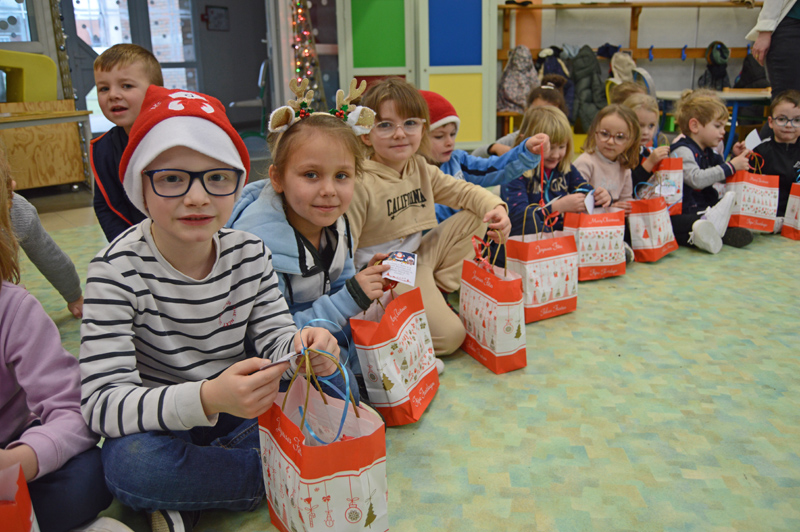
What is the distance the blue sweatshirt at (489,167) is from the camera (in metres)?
2.10

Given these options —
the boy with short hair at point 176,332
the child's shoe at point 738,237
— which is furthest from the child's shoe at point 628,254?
the boy with short hair at point 176,332

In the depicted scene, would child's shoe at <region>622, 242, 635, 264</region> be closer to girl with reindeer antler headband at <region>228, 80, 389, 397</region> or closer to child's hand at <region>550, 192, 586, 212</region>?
child's hand at <region>550, 192, 586, 212</region>

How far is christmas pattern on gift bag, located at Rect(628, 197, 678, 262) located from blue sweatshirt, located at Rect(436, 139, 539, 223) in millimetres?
632

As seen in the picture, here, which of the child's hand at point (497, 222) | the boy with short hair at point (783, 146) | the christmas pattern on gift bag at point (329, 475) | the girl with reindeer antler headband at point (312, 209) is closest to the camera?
the christmas pattern on gift bag at point (329, 475)

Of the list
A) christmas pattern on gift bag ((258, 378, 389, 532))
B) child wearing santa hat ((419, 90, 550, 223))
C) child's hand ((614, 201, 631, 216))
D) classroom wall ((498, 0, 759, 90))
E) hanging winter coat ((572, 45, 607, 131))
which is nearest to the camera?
christmas pattern on gift bag ((258, 378, 389, 532))

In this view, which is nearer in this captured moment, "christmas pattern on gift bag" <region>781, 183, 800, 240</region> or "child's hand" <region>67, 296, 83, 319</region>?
"child's hand" <region>67, 296, 83, 319</region>

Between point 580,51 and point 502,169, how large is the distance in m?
4.14

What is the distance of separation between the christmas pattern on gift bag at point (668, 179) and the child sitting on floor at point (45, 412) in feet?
7.79

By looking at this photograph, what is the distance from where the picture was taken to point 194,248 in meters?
1.04

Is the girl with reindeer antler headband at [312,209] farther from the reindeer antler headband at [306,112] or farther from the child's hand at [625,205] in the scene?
the child's hand at [625,205]

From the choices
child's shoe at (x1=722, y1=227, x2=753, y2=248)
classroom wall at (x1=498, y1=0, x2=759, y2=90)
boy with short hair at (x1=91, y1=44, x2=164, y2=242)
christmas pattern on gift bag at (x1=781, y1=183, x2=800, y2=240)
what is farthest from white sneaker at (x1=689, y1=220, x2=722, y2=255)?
classroom wall at (x1=498, y1=0, x2=759, y2=90)

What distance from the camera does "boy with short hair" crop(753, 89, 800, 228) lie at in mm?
2746

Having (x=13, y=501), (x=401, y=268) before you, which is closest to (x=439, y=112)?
(x=401, y=268)

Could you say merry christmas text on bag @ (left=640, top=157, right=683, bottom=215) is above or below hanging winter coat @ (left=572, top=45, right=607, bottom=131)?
below
